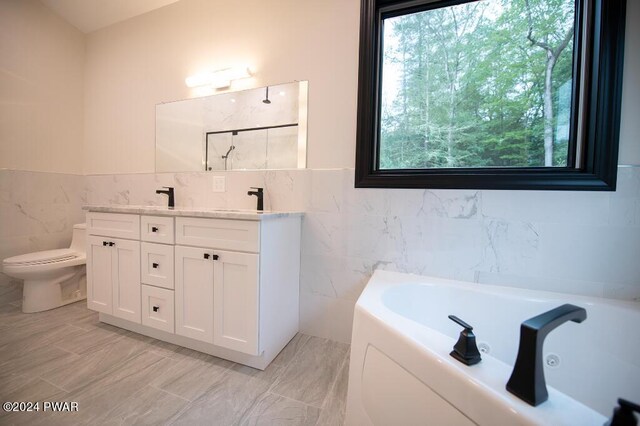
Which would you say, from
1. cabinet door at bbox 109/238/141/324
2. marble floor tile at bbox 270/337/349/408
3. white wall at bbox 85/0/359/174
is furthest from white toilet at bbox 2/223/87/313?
marble floor tile at bbox 270/337/349/408

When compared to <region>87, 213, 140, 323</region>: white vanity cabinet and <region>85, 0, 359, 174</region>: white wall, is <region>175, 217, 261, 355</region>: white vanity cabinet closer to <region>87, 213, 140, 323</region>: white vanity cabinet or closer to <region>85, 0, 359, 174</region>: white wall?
<region>87, 213, 140, 323</region>: white vanity cabinet

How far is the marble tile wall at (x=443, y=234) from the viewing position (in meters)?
1.11

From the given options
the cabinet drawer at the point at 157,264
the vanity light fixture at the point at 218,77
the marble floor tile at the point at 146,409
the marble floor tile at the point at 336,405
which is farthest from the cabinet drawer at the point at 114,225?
the marble floor tile at the point at 336,405

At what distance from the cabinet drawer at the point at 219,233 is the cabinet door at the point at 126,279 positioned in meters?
0.39

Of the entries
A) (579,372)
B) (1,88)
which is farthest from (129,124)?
(579,372)

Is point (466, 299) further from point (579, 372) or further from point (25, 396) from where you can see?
point (25, 396)

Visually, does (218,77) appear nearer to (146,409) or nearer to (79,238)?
(79,238)

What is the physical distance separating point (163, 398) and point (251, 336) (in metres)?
0.44

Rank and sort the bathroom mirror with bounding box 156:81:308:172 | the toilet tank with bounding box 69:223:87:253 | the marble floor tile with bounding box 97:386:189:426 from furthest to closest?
the toilet tank with bounding box 69:223:87:253 < the bathroom mirror with bounding box 156:81:308:172 < the marble floor tile with bounding box 97:386:189:426

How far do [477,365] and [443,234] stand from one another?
0.88m

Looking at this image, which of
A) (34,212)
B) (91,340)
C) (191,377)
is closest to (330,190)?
(191,377)

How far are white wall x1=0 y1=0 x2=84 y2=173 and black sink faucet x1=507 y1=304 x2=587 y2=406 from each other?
341 cm

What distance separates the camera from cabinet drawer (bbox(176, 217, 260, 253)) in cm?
123

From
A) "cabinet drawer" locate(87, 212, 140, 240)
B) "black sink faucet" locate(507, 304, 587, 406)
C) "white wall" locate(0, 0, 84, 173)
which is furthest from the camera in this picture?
"white wall" locate(0, 0, 84, 173)
